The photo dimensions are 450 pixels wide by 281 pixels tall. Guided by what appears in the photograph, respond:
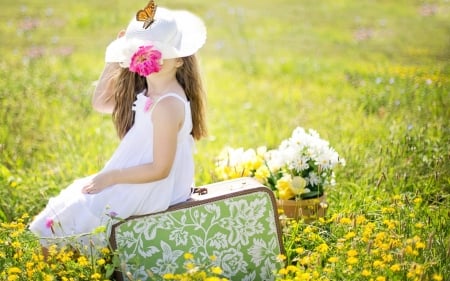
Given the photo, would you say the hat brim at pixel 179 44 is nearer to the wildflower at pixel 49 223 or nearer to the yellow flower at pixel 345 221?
the wildflower at pixel 49 223

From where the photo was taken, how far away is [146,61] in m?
3.46

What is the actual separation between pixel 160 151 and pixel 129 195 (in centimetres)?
27

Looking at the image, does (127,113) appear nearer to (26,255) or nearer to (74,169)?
(26,255)

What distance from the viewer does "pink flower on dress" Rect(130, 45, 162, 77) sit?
136 inches

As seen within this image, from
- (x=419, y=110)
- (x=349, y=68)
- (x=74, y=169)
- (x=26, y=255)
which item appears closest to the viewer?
(x=26, y=255)

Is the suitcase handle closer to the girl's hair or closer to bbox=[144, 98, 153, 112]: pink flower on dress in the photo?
the girl's hair

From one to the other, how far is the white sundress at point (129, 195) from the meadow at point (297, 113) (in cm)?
14

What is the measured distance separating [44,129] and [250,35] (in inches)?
194

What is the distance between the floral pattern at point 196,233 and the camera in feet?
11.5

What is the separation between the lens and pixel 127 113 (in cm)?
388

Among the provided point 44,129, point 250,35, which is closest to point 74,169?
point 44,129

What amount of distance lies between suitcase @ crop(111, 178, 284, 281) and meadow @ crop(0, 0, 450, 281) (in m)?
0.13

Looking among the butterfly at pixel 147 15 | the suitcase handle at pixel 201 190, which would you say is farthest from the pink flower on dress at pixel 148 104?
the suitcase handle at pixel 201 190

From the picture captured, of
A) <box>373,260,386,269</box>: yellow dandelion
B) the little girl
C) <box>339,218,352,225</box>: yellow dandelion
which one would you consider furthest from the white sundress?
<box>373,260,386,269</box>: yellow dandelion
